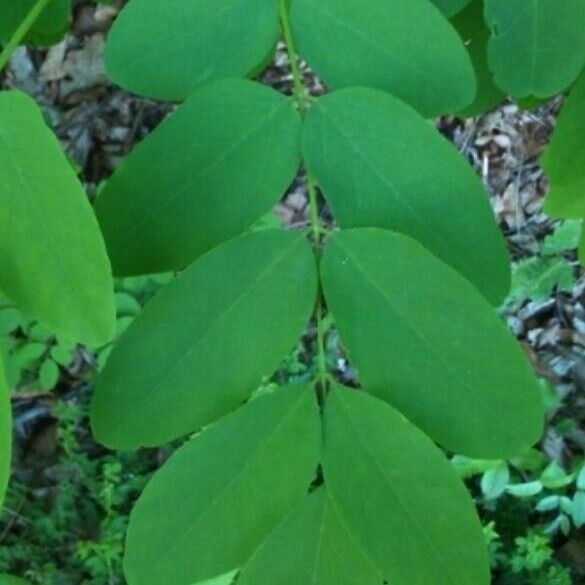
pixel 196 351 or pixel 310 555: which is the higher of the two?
pixel 196 351

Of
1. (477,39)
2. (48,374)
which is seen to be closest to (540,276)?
(48,374)

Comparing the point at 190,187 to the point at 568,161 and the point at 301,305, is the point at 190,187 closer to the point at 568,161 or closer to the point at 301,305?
the point at 301,305

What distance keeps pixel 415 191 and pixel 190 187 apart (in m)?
0.17

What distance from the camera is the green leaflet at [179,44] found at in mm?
943

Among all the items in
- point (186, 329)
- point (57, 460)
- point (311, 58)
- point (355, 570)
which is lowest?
point (57, 460)

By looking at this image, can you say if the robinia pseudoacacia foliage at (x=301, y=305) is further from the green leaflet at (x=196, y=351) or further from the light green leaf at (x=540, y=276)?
the light green leaf at (x=540, y=276)

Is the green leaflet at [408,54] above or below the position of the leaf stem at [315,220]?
above

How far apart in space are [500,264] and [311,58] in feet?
0.80

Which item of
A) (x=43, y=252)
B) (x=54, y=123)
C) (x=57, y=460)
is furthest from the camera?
(x=54, y=123)

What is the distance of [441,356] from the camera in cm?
81

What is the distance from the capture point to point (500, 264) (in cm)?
87

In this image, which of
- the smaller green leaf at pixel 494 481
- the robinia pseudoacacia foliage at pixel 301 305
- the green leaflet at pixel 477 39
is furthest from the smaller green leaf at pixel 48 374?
the robinia pseudoacacia foliage at pixel 301 305

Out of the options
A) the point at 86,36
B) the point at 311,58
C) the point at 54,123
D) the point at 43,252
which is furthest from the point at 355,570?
the point at 86,36

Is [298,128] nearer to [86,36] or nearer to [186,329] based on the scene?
[186,329]
